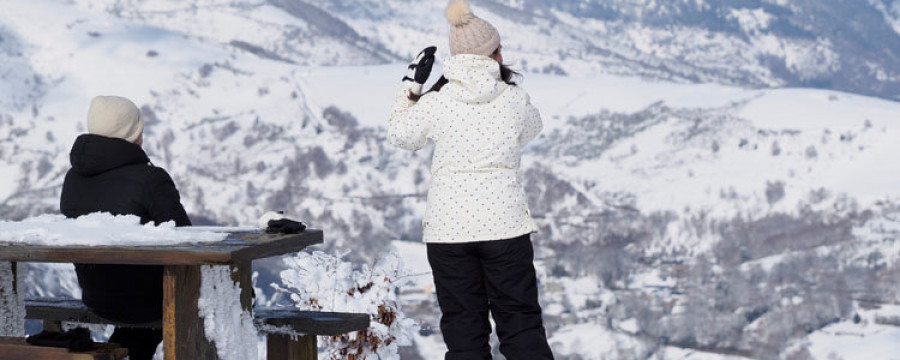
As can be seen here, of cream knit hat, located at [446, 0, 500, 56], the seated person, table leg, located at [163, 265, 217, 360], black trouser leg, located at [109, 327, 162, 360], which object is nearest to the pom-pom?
cream knit hat, located at [446, 0, 500, 56]

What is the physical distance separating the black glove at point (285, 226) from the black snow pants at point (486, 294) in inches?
34.6

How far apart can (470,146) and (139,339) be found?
1.95 meters

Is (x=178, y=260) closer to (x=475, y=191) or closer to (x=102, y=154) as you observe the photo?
(x=102, y=154)

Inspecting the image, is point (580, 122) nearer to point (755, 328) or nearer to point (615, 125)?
point (615, 125)

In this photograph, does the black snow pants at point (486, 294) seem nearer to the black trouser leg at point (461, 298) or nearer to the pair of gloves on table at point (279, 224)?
the black trouser leg at point (461, 298)

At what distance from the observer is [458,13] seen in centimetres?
642

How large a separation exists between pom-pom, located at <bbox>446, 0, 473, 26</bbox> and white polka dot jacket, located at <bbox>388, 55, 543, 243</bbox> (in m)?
0.21

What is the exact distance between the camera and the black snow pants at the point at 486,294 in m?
6.28

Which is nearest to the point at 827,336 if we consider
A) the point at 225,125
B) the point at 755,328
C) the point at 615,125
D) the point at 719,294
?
the point at 755,328

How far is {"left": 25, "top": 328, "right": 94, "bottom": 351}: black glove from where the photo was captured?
4.89 m

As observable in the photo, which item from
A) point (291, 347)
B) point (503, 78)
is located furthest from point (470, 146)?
point (291, 347)

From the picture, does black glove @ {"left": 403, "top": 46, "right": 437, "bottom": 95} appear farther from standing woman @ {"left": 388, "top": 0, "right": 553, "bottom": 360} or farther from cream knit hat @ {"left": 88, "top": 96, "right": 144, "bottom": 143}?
cream knit hat @ {"left": 88, "top": 96, "right": 144, "bottom": 143}

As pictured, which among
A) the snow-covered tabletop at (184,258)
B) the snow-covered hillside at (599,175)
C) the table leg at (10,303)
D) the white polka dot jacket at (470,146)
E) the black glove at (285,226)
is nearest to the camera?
the snow-covered tabletop at (184,258)

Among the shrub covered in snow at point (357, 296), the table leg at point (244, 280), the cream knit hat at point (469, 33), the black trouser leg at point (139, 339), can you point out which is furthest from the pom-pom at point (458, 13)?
the shrub covered in snow at point (357, 296)
